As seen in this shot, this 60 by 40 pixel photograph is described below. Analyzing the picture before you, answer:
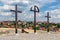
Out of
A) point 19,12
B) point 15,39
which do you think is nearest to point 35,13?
point 19,12

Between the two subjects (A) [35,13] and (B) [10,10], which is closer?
(B) [10,10]

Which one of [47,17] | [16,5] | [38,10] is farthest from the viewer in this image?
[47,17]

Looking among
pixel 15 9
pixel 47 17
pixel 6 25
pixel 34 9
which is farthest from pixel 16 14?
pixel 6 25

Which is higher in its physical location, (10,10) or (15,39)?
(10,10)

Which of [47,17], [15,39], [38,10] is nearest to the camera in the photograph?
[15,39]

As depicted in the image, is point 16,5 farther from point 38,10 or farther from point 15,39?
point 15,39

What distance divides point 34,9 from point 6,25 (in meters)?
15.9

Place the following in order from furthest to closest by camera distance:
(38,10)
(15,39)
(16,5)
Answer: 1. (38,10)
2. (16,5)
3. (15,39)

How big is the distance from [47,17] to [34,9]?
332 cm

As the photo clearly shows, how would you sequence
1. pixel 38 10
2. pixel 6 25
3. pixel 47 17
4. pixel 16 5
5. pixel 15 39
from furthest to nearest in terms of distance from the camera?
pixel 6 25 < pixel 47 17 < pixel 38 10 < pixel 16 5 < pixel 15 39

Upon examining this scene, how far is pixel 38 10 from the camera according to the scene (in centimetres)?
2159

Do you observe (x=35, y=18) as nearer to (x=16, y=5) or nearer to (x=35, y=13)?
(x=35, y=13)

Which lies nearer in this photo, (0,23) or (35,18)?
(35,18)

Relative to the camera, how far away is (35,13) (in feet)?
71.4
